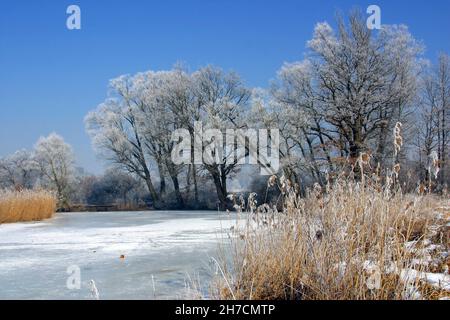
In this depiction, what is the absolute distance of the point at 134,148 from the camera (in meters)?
29.5

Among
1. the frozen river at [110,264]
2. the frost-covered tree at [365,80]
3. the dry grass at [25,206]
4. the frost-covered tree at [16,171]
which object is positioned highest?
the frost-covered tree at [365,80]

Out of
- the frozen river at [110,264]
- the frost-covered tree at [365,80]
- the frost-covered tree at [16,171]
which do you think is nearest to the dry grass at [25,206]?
the frozen river at [110,264]

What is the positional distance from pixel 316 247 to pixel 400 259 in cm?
66

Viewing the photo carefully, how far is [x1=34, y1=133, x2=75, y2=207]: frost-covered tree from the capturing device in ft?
106

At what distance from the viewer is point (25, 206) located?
1403 centimetres

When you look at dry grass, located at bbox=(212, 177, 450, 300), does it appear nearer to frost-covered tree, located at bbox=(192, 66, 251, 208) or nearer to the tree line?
the tree line

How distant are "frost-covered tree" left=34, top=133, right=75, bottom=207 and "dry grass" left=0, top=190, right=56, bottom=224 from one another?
56.4 ft

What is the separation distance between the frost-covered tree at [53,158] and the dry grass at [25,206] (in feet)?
56.4

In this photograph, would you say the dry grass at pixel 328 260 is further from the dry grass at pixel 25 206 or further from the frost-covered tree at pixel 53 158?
the frost-covered tree at pixel 53 158

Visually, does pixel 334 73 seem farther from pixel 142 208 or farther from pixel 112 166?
pixel 112 166

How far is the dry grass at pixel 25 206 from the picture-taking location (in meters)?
13.4

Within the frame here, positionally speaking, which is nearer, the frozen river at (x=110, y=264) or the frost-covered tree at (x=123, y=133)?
the frozen river at (x=110, y=264)

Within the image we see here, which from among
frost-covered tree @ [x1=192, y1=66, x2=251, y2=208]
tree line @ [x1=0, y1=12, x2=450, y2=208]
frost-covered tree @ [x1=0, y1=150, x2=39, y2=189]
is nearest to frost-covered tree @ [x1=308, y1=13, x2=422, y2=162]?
tree line @ [x1=0, y1=12, x2=450, y2=208]
